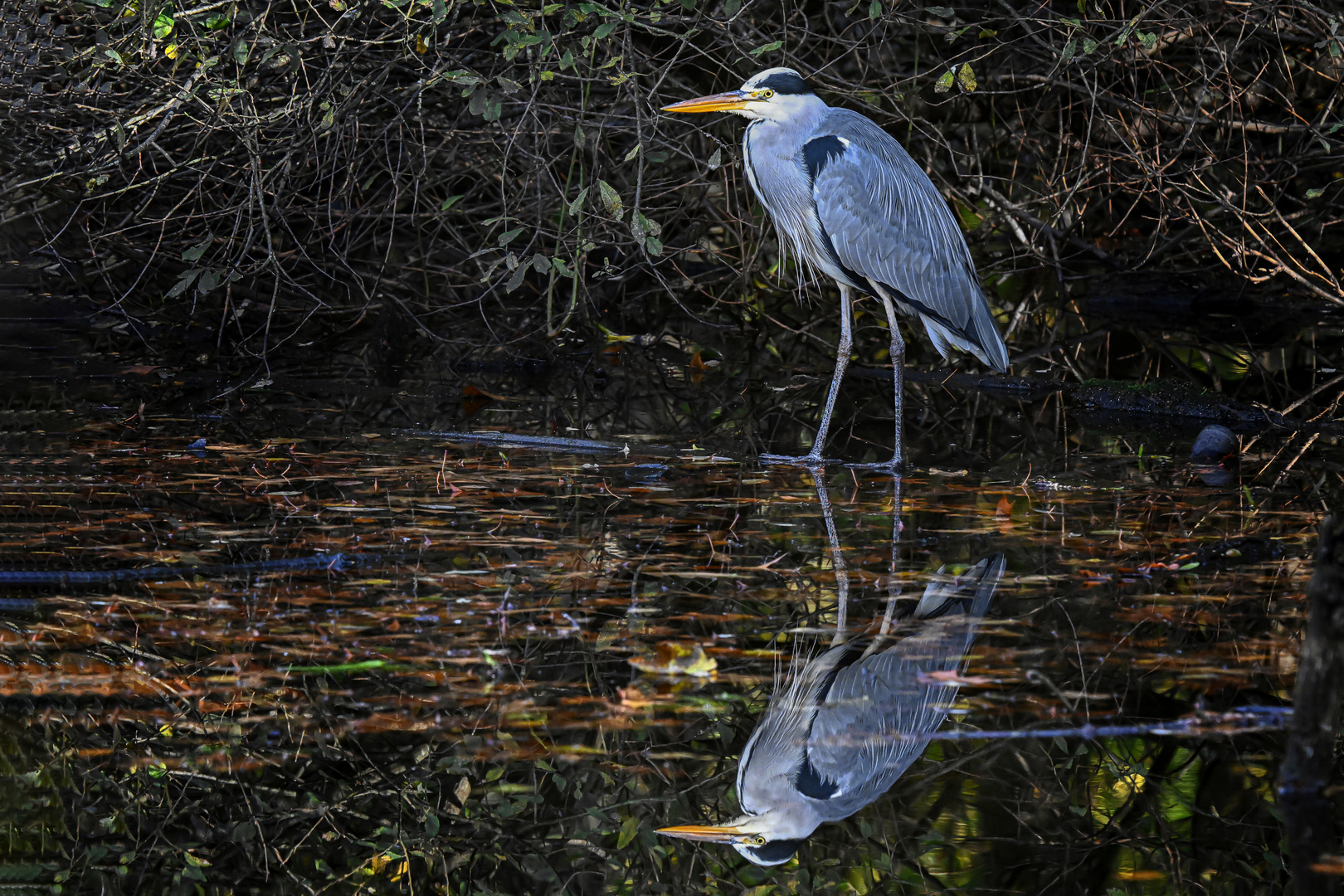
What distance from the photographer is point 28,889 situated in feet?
6.61

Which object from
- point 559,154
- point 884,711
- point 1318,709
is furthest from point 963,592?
point 559,154

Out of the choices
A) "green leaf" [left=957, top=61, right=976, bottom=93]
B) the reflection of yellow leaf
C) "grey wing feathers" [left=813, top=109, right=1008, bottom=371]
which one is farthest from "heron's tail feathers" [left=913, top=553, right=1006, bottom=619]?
"green leaf" [left=957, top=61, right=976, bottom=93]

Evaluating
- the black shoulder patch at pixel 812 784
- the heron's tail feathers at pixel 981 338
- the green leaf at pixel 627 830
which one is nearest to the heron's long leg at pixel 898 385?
the heron's tail feathers at pixel 981 338

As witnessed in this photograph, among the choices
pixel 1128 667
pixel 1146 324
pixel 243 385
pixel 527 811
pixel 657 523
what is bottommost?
pixel 1146 324

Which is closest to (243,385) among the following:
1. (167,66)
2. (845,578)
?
(167,66)

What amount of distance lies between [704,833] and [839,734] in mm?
407

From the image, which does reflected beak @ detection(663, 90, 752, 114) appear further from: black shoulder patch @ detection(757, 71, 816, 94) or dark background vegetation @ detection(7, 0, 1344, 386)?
dark background vegetation @ detection(7, 0, 1344, 386)

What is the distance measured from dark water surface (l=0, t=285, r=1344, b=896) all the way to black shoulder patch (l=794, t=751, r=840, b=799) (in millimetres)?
102

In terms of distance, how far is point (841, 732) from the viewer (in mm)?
2539

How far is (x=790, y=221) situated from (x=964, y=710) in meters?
3.04

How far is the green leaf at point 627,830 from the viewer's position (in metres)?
2.16

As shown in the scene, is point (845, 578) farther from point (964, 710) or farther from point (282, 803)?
point (282, 803)

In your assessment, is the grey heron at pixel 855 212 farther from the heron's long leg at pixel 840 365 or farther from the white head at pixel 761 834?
the white head at pixel 761 834

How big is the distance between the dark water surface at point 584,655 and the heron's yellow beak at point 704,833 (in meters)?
0.02
